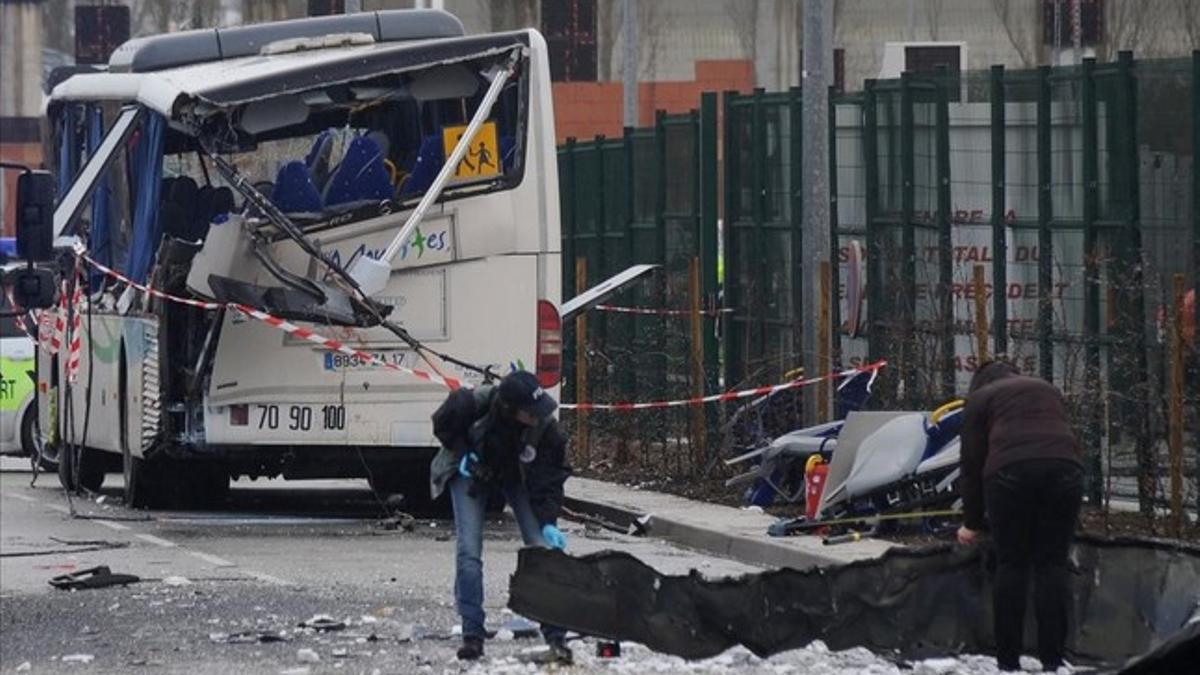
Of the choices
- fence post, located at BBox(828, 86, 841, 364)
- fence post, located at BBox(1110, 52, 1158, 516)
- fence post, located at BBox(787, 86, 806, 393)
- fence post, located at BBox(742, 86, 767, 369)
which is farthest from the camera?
fence post, located at BBox(742, 86, 767, 369)

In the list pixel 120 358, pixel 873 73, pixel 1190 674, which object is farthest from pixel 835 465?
pixel 873 73

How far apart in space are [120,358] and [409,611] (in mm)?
6639

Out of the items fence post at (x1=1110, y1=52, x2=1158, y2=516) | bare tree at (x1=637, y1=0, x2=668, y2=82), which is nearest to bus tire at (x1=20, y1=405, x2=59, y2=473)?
fence post at (x1=1110, y1=52, x2=1158, y2=516)

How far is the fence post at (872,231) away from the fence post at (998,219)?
1.71 meters

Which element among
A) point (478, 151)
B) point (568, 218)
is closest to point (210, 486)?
point (478, 151)

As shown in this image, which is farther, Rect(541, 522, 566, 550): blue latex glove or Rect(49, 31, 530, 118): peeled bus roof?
Rect(49, 31, 530, 118): peeled bus roof

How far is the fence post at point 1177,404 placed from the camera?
16.2 meters

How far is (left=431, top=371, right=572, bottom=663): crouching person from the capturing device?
41.6 feet

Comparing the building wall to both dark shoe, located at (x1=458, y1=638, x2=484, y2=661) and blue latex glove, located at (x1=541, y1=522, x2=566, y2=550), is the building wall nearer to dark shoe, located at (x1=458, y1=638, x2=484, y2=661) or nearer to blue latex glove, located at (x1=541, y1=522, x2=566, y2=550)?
blue latex glove, located at (x1=541, y1=522, x2=566, y2=550)

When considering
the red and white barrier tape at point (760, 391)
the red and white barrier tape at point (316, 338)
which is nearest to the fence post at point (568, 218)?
the red and white barrier tape at point (760, 391)

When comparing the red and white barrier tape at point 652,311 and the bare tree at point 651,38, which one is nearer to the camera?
the red and white barrier tape at point 652,311

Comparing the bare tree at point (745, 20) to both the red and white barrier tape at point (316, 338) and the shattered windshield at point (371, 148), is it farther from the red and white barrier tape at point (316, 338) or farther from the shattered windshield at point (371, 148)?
the shattered windshield at point (371, 148)

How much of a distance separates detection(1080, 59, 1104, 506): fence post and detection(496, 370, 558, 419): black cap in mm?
6181

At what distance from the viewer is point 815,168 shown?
20562mm
